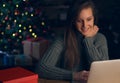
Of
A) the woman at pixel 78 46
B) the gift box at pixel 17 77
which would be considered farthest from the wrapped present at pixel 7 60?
the gift box at pixel 17 77

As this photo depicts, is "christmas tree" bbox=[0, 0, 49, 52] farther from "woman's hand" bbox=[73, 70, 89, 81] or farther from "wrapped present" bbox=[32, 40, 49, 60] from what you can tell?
"woman's hand" bbox=[73, 70, 89, 81]

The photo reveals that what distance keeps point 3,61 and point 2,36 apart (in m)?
0.39

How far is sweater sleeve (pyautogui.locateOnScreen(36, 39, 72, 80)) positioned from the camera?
1701mm

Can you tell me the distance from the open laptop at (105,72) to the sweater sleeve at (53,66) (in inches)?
15.8

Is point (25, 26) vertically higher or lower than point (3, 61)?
higher

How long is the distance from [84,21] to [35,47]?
2.04 metres

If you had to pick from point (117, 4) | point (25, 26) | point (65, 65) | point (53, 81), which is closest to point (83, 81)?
point (53, 81)

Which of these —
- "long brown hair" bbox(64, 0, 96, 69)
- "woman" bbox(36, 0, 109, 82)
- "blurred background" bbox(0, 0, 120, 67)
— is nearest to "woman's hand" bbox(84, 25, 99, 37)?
"woman" bbox(36, 0, 109, 82)

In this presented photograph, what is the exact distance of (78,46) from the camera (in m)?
1.94

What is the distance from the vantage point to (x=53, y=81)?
1.64m

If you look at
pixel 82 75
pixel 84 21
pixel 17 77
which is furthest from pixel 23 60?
pixel 17 77

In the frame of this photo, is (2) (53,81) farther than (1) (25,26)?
No

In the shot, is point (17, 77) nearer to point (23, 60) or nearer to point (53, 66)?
point (53, 66)

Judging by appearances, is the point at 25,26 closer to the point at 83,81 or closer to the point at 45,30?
the point at 45,30
